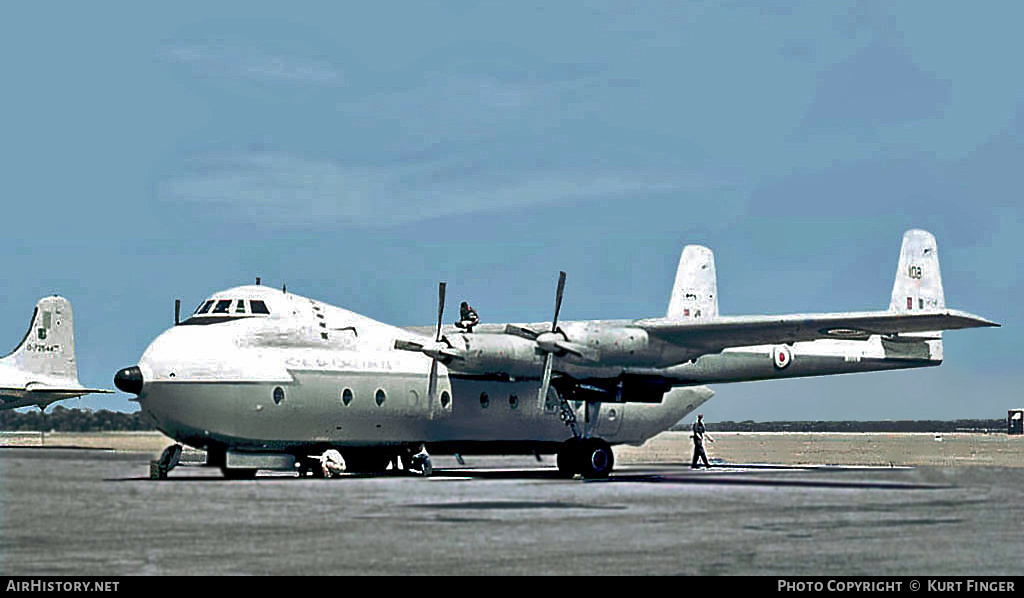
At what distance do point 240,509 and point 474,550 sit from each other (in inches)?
263

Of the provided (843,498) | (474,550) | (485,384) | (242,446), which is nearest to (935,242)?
(485,384)

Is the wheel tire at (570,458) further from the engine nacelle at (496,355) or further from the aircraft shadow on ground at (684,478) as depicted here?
the engine nacelle at (496,355)

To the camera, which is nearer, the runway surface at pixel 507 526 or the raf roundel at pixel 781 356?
the runway surface at pixel 507 526

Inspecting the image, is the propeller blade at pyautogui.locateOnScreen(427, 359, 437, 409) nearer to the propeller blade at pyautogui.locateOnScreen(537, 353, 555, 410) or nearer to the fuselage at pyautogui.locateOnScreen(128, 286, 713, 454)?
the fuselage at pyautogui.locateOnScreen(128, 286, 713, 454)

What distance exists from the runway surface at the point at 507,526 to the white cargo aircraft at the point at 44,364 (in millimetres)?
33722

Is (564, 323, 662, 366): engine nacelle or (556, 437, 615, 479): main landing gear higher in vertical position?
(564, 323, 662, 366): engine nacelle

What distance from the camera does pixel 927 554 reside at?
13227 millimetres

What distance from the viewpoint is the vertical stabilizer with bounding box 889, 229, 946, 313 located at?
37.8 meters

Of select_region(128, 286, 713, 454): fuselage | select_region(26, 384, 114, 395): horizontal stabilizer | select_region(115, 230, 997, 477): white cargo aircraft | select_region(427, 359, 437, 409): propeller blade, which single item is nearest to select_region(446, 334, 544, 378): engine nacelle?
select_region(115, 230, 997, 477): white cargo aircraft

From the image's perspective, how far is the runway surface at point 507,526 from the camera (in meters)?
12.3

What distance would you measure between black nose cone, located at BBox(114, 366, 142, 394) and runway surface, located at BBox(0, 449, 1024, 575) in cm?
200

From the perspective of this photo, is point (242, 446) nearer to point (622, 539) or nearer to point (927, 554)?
point (622, 539)

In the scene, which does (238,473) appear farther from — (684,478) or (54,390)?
(54,390)

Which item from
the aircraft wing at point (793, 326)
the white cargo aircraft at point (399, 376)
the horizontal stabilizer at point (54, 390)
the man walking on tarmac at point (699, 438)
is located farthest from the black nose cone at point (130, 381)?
the horizontal stabilizer at point (54, 390)
